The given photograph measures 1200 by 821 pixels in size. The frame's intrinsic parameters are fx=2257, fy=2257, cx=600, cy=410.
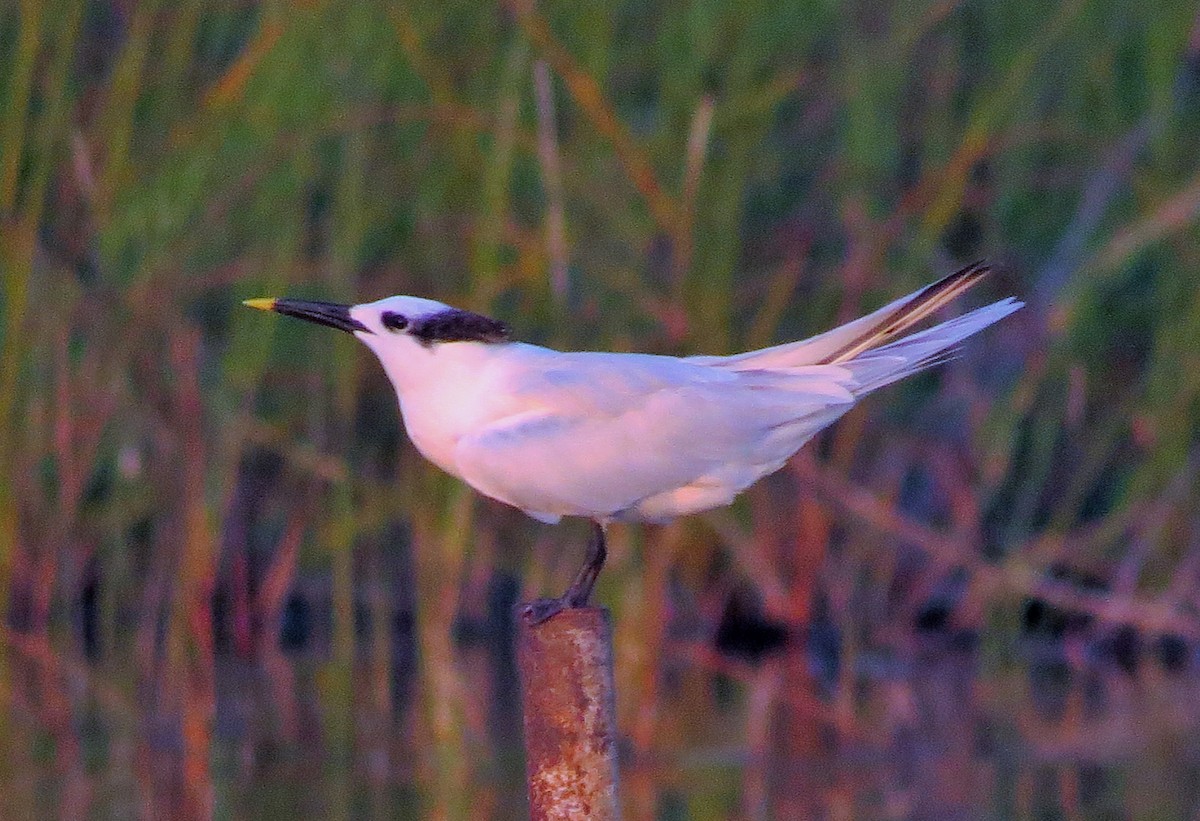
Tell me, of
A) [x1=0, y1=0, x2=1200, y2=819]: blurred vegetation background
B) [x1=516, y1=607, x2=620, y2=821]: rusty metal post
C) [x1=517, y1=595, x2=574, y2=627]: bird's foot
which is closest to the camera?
[x1=516, y1=607, x2=620, y2=821]: rusty metal post

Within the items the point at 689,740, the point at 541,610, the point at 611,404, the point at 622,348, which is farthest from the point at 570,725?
the point at 622,348

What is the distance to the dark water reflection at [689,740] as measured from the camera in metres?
5.34

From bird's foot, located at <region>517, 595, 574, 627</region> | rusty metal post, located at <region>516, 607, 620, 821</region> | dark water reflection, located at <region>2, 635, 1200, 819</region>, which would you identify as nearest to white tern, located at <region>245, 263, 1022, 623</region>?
bird's foot, located at <region>517, 595, 574, 627</region>

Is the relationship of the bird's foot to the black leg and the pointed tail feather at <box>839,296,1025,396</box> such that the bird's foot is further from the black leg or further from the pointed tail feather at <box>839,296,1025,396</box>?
the pointed tail feather at <box>839,296,1025,396</box>

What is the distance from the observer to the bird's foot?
3.45 m

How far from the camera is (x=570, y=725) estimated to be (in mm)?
3326

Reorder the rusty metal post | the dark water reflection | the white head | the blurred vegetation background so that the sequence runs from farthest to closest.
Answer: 1. the blurred vegetation background
2. the dark water reflection
3. the white head
4. the rusty metal post

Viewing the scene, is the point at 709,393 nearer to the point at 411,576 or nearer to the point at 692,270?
the point at 692,270

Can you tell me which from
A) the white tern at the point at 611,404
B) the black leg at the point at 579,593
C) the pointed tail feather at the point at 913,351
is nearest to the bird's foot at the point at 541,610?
the black leg at the point at 579,593

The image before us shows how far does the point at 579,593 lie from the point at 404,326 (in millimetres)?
637

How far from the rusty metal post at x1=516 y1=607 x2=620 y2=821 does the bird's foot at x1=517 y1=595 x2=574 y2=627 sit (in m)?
0.05

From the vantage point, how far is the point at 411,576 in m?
7.23

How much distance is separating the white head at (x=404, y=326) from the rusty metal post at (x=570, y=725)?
72cm

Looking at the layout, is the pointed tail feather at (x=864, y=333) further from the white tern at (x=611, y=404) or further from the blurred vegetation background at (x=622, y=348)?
the blurred vegetation background at (x=622, y=348)
